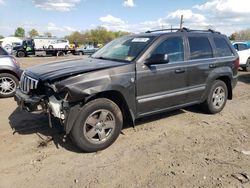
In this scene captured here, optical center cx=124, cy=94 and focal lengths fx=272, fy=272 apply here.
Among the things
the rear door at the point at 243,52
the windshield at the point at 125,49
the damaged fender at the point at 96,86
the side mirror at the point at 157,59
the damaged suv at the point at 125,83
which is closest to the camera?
the damaged fender at the point at 96,86

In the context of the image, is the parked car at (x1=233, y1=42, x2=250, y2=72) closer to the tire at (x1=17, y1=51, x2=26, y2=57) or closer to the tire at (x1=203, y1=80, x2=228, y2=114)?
the tire at (x1=203, y1=80, x2=228, y2=114)

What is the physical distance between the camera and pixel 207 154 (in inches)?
168

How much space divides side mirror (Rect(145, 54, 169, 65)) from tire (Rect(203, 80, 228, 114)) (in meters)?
1.93

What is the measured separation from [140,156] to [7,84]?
220 inches

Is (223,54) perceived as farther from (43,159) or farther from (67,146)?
(43,159)


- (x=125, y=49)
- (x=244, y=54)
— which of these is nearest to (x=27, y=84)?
(x=125, y=49)

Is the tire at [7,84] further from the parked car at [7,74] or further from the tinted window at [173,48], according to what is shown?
the tinted window at [173,48]

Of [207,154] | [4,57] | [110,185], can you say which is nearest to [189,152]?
[207,154]

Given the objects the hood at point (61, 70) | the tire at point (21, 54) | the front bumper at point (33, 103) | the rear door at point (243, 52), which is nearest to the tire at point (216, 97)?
the hood at point (61, 70)

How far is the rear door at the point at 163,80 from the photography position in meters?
4.73

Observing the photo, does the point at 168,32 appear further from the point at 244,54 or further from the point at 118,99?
the point at 244,54

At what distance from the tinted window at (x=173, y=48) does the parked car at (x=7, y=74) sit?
5.00 m

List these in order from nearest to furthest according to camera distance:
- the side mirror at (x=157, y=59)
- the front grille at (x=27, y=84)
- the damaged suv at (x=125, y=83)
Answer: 1. the damaged suv at (x=125, y=83)
2. the front grille at (x=27, y=84)
3. the side mirror at (x=157, y=59)

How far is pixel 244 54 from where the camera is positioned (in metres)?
14.5
